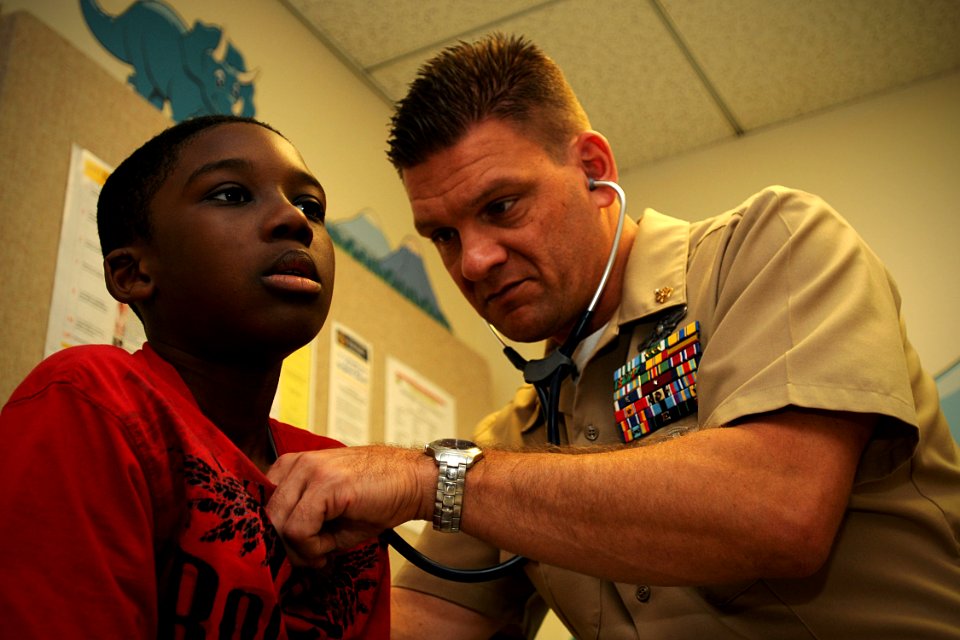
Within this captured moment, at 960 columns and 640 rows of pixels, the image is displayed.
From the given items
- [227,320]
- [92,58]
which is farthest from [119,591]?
[92,58]

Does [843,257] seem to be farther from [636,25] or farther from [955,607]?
[636,25]

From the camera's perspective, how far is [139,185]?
1.09 meters

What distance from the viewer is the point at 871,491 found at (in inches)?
47.8

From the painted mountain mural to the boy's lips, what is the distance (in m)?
1.32

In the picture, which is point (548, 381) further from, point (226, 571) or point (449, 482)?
point (226, 571)

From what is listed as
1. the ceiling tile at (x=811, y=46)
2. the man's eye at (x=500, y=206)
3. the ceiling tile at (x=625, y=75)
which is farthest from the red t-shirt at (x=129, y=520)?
the ceiling tile at (x=811, y=46)

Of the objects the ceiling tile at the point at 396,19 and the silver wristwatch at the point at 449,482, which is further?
the ceiling tile at the point at 396,19

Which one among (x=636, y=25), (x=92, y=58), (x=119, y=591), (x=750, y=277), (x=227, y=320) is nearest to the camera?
(x=119, y=591)

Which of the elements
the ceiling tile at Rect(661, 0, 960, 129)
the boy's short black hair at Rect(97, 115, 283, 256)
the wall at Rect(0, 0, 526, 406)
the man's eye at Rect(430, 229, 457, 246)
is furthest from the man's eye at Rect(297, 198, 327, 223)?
the ceiling tile at Rect(661, 0, 960, 129)

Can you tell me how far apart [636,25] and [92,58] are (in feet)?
4.68

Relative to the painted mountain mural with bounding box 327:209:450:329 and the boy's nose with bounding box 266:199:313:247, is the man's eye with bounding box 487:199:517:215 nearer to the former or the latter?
the boy's nose with bounding box 266:199:313:247

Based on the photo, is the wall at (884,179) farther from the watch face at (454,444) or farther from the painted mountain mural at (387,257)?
the watch face at (454,444)

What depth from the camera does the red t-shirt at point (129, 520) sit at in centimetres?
71

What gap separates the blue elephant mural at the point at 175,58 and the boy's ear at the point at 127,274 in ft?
3.20
